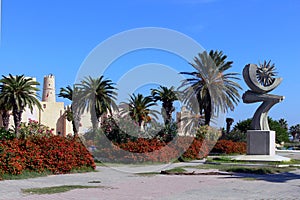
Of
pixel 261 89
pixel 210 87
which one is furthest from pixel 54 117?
pixel 261 89

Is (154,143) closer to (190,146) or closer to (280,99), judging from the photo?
(190,146)

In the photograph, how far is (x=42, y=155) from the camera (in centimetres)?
1722

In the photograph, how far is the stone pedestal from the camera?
2705 centimetres

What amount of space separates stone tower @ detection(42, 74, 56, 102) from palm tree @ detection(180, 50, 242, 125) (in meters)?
37.4

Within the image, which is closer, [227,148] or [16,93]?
[227,148]

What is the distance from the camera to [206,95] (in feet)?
137

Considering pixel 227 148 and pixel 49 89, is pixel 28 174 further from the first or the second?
pixel 49 89

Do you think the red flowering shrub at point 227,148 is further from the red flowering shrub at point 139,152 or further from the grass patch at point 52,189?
the grass patch at point 52,189

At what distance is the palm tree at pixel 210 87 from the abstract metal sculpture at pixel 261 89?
13012 mm

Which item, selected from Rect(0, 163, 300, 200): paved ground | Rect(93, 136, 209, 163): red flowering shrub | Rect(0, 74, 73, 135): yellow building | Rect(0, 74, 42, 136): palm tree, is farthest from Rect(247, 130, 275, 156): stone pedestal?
Rect(0, 74, 73, 135): yellow building

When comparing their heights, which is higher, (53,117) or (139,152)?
(53,117)

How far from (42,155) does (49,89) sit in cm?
5933

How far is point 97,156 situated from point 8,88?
65.8 ft

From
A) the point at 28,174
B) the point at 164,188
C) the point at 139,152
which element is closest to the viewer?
the point at 164,188
